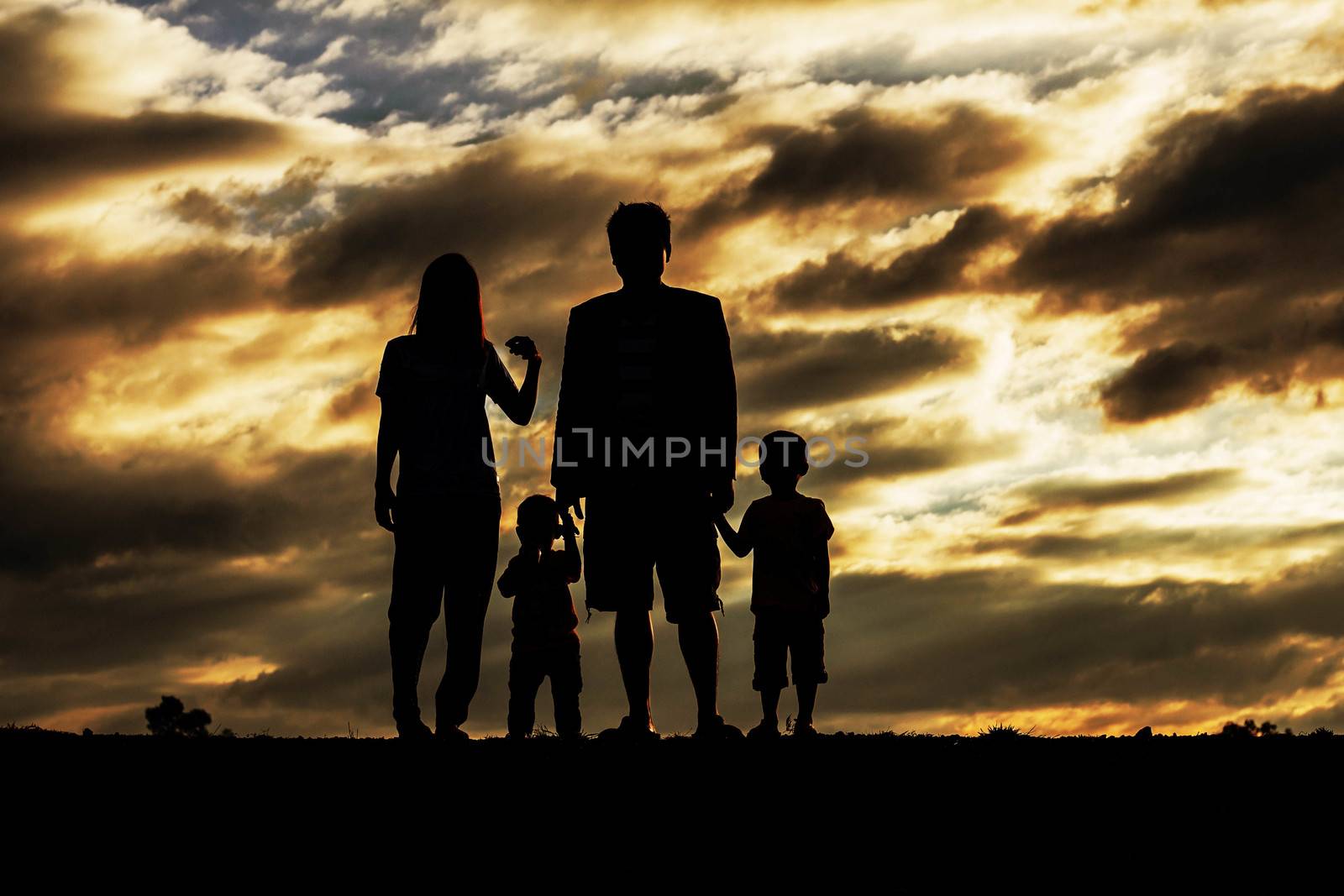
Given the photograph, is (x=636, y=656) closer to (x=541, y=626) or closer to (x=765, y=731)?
(x=765, y=731)

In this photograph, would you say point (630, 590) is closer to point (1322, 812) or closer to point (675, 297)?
point (675, 297)

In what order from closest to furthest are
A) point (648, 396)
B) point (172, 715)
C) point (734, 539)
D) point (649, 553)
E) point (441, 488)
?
point (648, 396), point (649, 553), point (441, 488), point (734, 539), point (172, 715)

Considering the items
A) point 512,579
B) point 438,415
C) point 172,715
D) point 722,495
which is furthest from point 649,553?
point 172,715

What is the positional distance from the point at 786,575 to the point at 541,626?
7.43ft

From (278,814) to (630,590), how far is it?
2.48 m

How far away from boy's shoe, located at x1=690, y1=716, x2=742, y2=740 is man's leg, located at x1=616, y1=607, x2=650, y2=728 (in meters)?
0.32

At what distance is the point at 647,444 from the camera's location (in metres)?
8.66

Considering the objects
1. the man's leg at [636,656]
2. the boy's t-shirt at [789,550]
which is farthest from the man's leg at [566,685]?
the man's leg at [636,656]

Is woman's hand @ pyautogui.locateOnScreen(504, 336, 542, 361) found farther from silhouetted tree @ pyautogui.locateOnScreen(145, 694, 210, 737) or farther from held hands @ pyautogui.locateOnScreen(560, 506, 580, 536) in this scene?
silhouetted tree @ pyautogui.locateOnScreen(145, 694, 210, 737)

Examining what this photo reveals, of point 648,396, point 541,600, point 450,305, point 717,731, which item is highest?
point 450,305

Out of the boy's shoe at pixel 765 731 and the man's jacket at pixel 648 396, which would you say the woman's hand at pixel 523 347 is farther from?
the boy's shoe at pixel 765 731

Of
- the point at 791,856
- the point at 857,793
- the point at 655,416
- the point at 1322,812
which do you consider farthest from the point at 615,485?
the point at 1322,812

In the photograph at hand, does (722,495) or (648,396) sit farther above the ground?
(648,396)

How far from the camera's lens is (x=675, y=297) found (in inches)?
345
